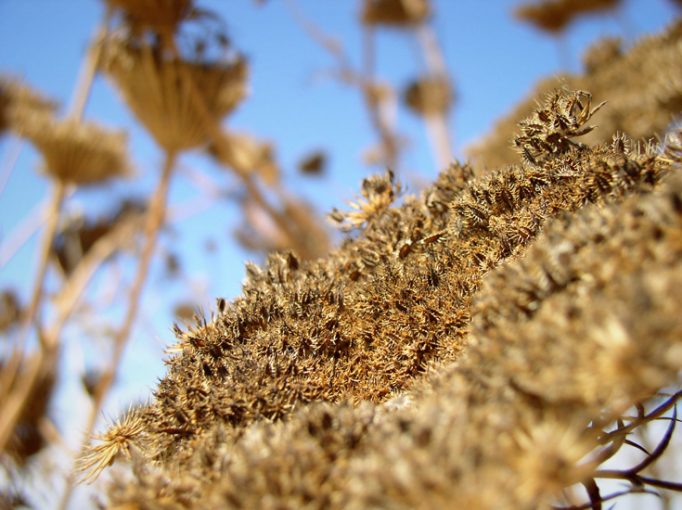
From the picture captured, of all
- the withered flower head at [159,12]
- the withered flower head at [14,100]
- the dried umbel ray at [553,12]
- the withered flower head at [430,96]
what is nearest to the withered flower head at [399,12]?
the withered flower head at [430,96]

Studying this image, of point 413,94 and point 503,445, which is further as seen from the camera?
point 413,94

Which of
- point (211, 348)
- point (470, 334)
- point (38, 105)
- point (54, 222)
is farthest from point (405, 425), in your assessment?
point (38, 105)

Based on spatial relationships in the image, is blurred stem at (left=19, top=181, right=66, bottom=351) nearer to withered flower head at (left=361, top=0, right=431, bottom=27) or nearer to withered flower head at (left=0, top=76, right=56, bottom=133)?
withered flower head at (left=0, top=76, right=56, bottom=133)

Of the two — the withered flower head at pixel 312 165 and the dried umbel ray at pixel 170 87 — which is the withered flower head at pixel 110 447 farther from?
the withered flower head at pixel 312 165

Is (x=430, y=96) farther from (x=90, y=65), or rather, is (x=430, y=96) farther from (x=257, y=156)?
(x=90, y=65)

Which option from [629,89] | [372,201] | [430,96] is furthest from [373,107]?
[372,201]

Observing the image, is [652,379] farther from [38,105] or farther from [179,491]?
[38,105]
